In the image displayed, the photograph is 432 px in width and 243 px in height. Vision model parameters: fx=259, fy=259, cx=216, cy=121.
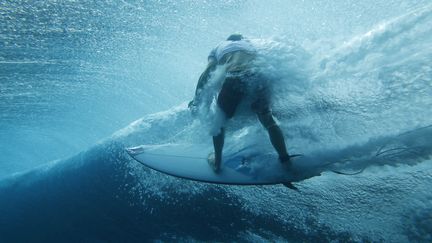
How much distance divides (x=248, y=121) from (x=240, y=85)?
1.49m

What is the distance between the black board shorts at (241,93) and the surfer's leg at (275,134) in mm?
65

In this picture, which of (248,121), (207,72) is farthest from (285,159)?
(248,121)

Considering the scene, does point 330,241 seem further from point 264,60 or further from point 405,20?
point 405,20

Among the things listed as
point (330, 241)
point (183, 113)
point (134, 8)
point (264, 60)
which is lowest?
point (330, 241)

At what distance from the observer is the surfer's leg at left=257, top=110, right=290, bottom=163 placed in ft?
7.25

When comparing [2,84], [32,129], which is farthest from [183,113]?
[32,129]

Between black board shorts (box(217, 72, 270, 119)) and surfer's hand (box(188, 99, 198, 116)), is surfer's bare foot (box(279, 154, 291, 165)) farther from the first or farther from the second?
surfer's hand (box(188, 99, 198, 116))

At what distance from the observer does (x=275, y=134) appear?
221 cm

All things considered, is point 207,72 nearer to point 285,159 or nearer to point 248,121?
point 285,159

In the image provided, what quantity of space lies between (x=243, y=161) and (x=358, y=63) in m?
1.88

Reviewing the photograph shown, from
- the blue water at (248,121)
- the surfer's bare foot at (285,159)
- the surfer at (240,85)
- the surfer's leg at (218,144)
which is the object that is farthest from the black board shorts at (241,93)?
the blue water at (248,121)

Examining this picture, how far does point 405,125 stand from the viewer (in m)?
2.47

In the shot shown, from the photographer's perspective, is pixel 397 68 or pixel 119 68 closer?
pixel 397 68

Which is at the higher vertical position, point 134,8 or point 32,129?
point 32,129
